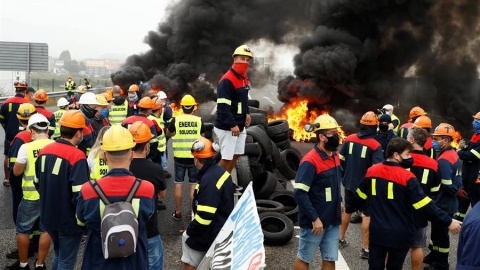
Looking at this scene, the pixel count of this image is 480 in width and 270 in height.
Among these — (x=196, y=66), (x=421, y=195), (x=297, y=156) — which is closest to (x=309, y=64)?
(x=196, y=66)

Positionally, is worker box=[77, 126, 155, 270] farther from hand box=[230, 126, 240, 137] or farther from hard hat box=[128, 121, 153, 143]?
hand box=[230, 126, 240, 137]

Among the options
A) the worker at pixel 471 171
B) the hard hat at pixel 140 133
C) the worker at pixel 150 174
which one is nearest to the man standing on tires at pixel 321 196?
the worker at pixel 150 174

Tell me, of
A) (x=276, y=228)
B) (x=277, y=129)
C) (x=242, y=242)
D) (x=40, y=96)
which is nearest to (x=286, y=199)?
(x=276, y=228)

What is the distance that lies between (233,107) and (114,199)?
4.07m

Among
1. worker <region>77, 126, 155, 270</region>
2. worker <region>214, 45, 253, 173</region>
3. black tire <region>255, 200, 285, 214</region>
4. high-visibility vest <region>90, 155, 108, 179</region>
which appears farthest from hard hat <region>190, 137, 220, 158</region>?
black tire <region>255, 200, 285, 214</region>

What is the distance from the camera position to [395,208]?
4500 millimetres

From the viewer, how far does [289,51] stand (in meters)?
28.4

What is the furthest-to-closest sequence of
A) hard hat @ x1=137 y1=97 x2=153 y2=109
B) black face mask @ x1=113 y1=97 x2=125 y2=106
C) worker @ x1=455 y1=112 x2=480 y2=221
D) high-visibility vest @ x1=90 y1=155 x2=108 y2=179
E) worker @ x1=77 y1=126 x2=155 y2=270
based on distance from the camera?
black face mask @ x1=113 y1=97 x2=125 y2=106 < hard hat @ x1=137 y1=97 x2=153 y2=109 < worker @ x1=455 y1=112 x2=480 y2=221 < high-visibility vest @ x1=90 y1=155 x2=108 y2=179 < worker @ x1=77 y1=126 x2=155 y2=270

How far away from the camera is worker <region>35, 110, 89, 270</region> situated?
4379mm

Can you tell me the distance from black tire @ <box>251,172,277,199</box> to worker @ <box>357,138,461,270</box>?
352 centimetres

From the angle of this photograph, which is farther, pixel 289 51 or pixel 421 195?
pixel 289 51

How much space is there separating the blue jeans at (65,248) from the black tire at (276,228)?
285 centimetres

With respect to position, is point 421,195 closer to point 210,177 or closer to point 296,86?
point 210,177

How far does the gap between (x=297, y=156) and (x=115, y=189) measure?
833 cm
